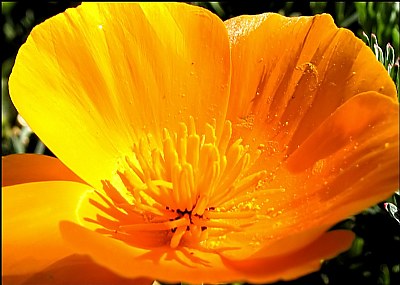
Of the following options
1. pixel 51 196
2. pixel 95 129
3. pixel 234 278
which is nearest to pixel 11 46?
pixel 95 129

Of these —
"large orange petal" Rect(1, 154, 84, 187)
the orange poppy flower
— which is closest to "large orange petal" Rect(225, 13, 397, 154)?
the orange poppy flower

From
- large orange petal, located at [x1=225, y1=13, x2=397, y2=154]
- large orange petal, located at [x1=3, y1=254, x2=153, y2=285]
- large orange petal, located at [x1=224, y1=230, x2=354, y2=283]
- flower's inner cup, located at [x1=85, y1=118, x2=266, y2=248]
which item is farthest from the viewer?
large orange petal, located at [x1=225, y1=13, x2=397, y2=154]

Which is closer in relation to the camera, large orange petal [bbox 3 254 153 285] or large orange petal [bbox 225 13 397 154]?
large orange petal [bbox 3 254 153 285]

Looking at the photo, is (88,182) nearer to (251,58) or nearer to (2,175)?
(2,175)

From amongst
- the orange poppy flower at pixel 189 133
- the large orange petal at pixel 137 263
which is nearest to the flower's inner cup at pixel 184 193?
the orange poppy flower at pixel 189 133

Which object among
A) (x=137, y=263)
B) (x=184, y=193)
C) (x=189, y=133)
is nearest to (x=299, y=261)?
(x=137, y=263)

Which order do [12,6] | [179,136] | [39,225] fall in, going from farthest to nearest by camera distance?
[12,6], [179,136], [39,225]

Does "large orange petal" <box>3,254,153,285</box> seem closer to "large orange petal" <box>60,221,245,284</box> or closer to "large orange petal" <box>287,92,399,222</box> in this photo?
"large orange petal" <box>60,221,245,284</box>

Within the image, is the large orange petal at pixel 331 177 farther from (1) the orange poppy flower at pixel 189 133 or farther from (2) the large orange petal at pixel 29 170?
(2) the large orange petal at pixel 29 170
